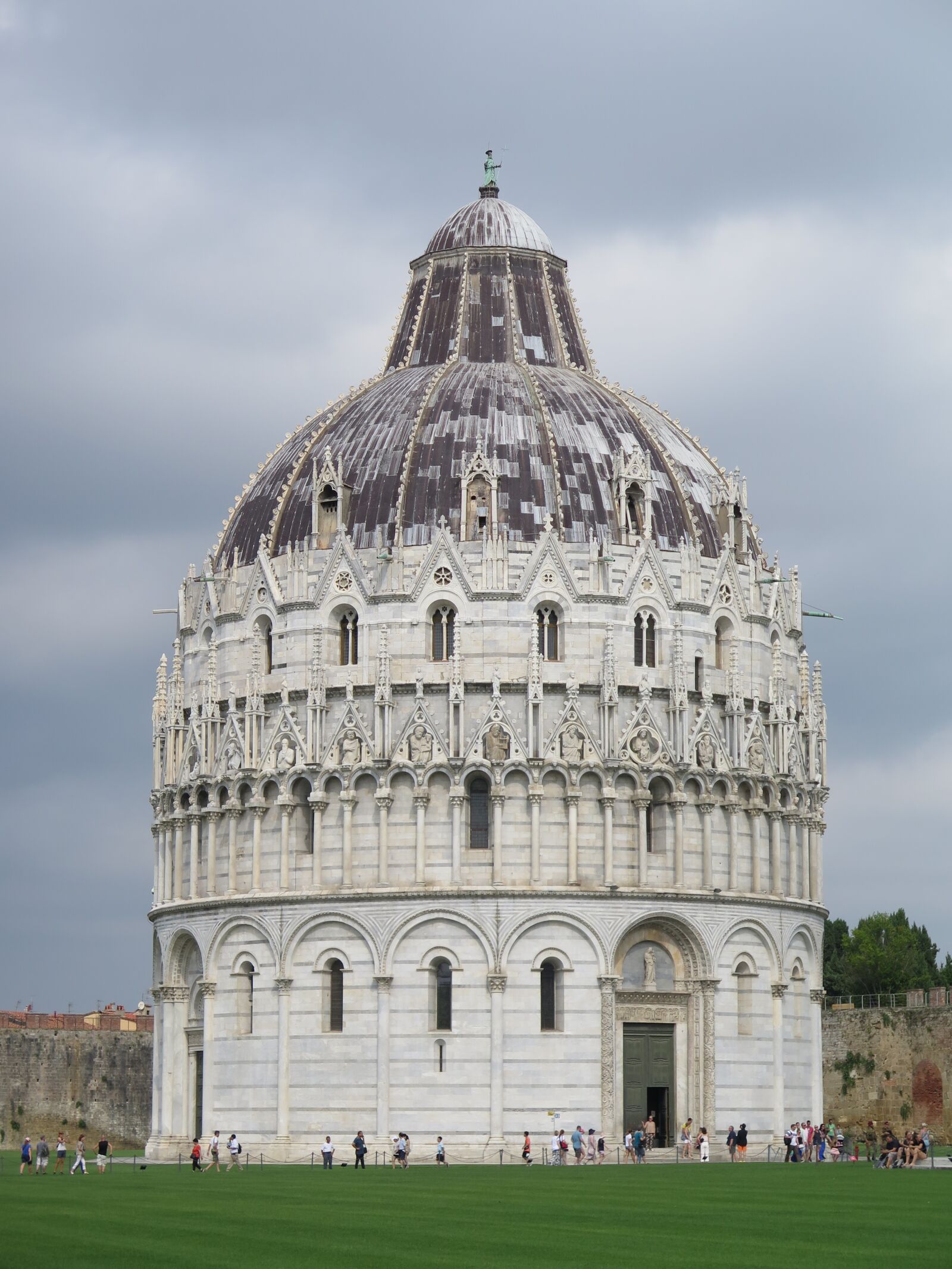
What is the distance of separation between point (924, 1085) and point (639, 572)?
29.1m

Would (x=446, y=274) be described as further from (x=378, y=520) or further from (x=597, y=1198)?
(x=597, y=1198)

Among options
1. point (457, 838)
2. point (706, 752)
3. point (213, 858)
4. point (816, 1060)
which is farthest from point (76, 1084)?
point (706, 752)

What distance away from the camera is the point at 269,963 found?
8350 cm

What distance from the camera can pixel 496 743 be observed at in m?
81.7

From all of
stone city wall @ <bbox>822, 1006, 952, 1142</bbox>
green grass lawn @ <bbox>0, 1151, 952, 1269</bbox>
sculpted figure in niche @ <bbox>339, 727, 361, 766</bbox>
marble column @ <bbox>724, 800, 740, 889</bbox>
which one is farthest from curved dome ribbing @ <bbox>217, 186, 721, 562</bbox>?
green grass lawn @ <bbox>0, 1151, 952, 1269</bbox>

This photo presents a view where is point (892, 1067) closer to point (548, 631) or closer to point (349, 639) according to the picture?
point (548, 631)

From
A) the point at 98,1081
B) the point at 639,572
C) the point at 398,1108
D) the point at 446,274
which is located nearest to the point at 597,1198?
the point at 398,1108

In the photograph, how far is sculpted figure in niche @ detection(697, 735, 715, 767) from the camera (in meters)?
83.9

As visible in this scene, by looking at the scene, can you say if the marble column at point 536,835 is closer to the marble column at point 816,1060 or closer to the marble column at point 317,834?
the marble column at point 317,834

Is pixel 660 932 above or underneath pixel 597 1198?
above

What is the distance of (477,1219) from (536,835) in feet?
113

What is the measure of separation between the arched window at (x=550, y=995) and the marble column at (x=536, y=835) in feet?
9.54

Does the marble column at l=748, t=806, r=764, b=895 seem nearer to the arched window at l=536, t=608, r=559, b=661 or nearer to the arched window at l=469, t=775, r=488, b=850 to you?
the arched window at l=536, t=608, r=559, b=661

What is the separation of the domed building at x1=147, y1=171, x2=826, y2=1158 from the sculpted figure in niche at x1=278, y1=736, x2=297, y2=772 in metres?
0.10
